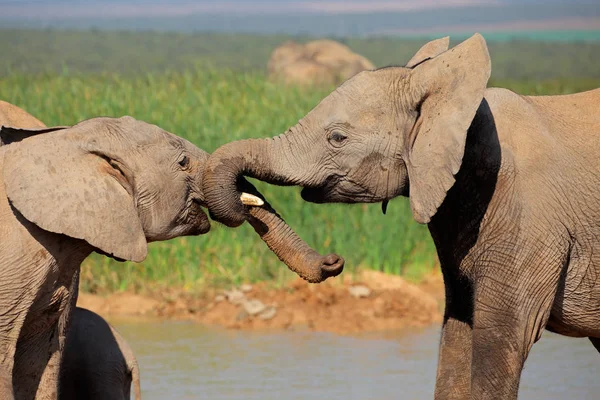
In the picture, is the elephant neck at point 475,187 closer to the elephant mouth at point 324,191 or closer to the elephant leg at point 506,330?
the elephant leg at point 506,330

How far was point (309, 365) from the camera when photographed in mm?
8414

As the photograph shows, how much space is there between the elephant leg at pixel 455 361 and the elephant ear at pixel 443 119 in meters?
0.73

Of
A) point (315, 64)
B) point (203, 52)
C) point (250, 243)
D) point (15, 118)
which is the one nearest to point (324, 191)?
point (15, 118)

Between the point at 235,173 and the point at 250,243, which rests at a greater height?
the point at 235,173

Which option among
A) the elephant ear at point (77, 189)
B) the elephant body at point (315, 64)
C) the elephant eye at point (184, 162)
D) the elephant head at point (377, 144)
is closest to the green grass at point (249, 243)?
the elephant head at point (377, 144)

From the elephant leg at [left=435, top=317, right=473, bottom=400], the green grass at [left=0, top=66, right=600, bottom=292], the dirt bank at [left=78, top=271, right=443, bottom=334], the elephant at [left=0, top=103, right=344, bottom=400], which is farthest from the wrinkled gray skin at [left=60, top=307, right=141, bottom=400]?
the green grass at [left=0, top=66, right=600, bottom=292]

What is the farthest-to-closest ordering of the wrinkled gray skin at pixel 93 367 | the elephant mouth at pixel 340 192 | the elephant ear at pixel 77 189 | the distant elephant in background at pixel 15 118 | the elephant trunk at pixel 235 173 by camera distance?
1. the distant elephant in background at pixel 15 118
2. the wrinkled gray skin at pixel 93 367
3. the elephant mouth at pixel 340 192
4. the elephant trunk at pixel 235 173
5. the elephant ear at pixel 77 189

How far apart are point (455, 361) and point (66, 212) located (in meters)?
2.01

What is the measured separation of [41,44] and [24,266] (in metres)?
49.2

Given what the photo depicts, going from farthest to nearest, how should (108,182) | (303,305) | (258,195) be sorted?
1. (303,305)
2. (258,195)
3. (108,182)

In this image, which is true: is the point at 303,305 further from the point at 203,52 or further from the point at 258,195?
the point at 203,52

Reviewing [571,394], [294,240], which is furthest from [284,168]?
[571,394]

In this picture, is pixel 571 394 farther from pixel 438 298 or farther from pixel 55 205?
pixel 55 205

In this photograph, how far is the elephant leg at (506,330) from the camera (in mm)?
5848
